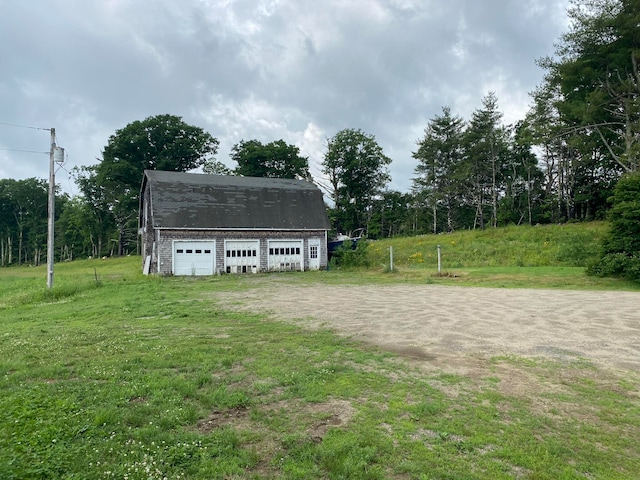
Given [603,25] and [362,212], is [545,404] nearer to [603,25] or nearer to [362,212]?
[603,25]

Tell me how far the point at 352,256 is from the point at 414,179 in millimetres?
26419

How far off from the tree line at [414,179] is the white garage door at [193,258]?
994 inches

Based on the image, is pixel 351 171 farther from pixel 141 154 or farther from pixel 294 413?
pixel 294 413

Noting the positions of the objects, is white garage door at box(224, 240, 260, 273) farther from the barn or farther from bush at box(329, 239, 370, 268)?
bush at box(329, 239, 370, 268)

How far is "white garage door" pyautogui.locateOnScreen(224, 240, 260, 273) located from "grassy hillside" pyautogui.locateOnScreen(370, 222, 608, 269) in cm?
844

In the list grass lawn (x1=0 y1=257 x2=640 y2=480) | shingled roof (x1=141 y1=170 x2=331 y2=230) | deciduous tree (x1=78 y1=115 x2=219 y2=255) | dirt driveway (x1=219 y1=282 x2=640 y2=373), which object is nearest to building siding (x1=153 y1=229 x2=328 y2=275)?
shingled roof (x1=141 y1=170 x2=331 y2=230)

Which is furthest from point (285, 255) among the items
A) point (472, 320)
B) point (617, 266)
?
point (472, 320)

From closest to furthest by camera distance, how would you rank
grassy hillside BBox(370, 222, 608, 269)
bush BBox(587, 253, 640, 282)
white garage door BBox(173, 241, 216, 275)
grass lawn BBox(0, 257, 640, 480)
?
1. grass lawn BBox(0, 257, 640, 480)
2. bush BBox(587, 253, 640, 282)
3. grassy hillside BBox(370, 222, 608, 269)
4. white garage door BBox(173, 241, 216, 275)


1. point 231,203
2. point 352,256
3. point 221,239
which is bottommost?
point 352,256

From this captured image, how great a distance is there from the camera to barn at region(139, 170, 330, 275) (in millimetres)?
22656

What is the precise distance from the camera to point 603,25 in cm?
2253

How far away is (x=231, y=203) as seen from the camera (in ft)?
82.5

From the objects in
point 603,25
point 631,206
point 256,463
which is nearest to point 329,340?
point 256,463

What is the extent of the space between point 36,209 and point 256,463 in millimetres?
73760
